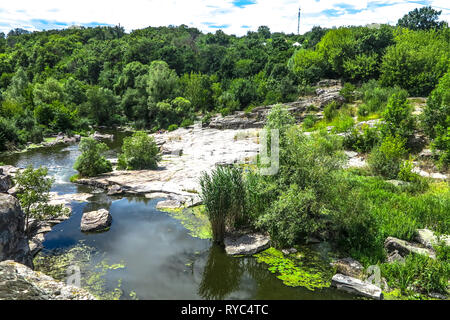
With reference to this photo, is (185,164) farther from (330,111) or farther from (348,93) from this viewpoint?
(348,93)

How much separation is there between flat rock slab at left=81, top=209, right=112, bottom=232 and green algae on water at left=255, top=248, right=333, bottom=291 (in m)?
7.28

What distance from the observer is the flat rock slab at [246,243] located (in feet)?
39.7

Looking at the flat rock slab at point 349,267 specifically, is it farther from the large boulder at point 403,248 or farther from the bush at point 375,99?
the bush at point 375,99

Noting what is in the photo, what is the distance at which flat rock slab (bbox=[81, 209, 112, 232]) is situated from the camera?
1388 cm

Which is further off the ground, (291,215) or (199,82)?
(199,82)

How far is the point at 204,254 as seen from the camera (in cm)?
Result: 1217

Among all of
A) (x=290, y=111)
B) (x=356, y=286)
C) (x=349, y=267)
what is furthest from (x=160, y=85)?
(x=356, y=286)

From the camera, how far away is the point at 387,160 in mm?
18484

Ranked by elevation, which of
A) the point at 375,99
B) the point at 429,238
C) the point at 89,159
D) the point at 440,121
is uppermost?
the point at 375,99

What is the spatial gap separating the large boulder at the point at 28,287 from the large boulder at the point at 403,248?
1055 cm

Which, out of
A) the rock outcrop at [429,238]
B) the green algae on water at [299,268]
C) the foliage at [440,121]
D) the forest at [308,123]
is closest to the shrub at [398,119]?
the forest at [308,123]

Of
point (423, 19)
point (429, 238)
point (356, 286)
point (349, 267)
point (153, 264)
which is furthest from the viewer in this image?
point (423, 19)

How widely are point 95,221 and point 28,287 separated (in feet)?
21.5

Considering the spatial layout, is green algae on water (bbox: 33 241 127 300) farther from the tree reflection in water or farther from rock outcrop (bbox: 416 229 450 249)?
rock outcrop (bbox: 416 229 450 249)
